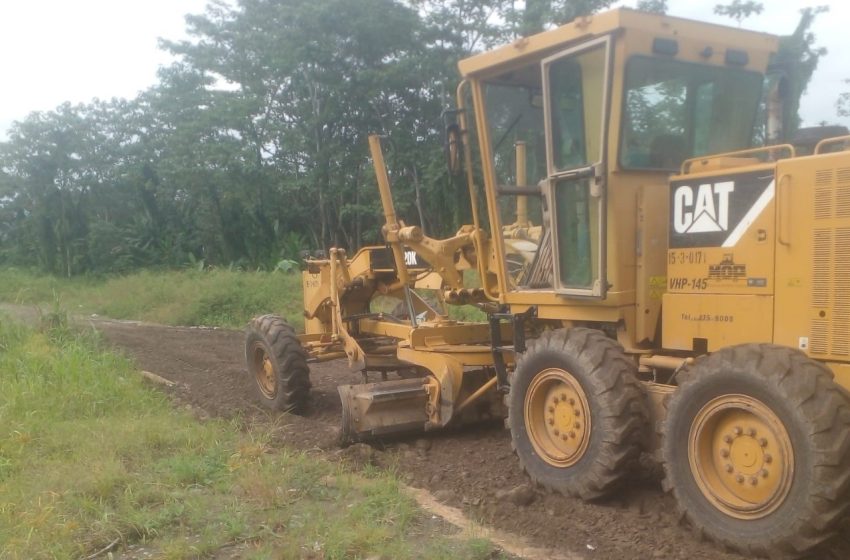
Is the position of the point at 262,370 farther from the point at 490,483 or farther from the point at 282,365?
the point at 490,483

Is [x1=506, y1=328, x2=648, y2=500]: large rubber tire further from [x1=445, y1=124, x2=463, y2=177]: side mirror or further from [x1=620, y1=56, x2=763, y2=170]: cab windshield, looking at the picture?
[x1=445, y1=124, x2=463, y2=177]: side mirror

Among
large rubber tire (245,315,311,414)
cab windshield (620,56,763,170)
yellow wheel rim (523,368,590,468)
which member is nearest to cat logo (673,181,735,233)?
cab windshield (620,56,763,170)

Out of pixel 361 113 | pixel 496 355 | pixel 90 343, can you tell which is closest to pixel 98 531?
pixel 496 355

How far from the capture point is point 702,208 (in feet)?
15.3

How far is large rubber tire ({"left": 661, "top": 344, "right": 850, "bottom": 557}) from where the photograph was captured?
3688 millimetres

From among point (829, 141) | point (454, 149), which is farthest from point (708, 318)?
point (454, 149)

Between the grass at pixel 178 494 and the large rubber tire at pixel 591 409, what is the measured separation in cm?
94

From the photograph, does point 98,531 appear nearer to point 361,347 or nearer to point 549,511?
point 549,511

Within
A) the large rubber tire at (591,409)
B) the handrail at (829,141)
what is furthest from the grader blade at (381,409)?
the handrail at (829,141)

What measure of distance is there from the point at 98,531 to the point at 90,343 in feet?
19.5

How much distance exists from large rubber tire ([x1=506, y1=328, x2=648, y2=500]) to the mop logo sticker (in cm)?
80

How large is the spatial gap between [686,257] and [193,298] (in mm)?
14667

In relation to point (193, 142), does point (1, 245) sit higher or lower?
lower

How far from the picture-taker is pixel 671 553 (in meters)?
4.15
